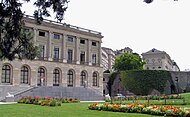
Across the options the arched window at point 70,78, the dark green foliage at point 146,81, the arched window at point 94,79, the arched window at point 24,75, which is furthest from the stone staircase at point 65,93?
the dark green foliage at point 146,81

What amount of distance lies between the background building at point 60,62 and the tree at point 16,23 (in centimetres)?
3779

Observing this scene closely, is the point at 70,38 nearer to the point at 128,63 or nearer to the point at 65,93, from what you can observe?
the point at 65,93

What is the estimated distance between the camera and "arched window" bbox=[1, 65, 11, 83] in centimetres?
4931

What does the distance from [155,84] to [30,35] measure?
53.9 metres

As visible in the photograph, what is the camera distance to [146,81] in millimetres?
64500

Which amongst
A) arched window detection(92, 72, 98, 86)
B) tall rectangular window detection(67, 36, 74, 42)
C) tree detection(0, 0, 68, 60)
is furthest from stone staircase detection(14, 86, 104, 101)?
tree detection(0, 0, 68, 60)

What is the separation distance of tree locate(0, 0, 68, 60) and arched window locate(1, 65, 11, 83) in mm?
38422

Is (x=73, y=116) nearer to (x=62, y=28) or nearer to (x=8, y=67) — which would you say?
(x=8, y=67)

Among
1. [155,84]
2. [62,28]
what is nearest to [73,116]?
[62,28]

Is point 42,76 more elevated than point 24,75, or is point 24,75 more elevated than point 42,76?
point 24,75

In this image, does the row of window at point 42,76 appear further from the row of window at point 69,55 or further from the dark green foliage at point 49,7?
the dark green foliage at point 49,7

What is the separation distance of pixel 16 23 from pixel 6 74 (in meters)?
40.3

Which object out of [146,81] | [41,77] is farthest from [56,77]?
[146,81]

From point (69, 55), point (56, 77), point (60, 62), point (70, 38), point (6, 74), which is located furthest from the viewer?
point (70, 38)
